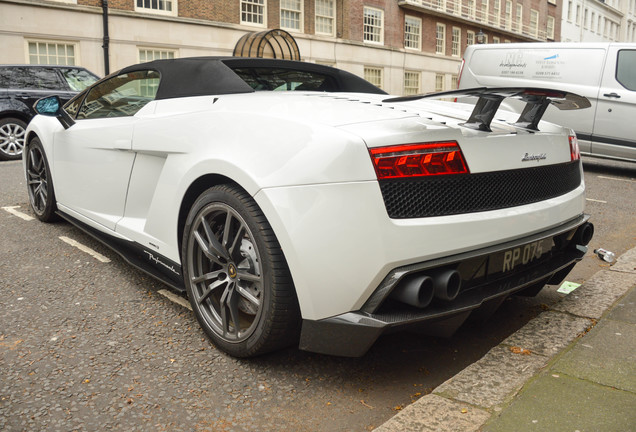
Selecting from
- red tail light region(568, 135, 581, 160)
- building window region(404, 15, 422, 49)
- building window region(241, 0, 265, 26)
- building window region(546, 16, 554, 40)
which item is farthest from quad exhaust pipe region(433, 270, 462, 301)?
building window region(546, 16, 554, 40)

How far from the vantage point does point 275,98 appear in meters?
2.95

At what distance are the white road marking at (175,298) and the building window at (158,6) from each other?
19.9m

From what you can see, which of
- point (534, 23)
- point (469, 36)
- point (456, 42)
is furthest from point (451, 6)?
point (534, 23)

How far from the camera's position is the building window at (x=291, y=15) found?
2602cm

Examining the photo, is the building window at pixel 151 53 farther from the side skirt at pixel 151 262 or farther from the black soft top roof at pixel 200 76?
the side skirt at pixel 151 262

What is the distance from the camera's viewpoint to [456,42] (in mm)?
37812

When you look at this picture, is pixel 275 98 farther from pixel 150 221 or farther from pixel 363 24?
pixel 363 24

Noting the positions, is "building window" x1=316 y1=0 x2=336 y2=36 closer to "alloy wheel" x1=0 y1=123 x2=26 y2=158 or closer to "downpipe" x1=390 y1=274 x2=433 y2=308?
"alloy wheel" x1=0 y1=123 x2=26 y2=158

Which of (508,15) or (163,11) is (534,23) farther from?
(163,11)

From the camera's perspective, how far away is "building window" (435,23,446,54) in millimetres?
35938

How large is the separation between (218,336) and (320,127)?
1.09 m

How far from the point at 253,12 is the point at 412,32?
12.1 metres

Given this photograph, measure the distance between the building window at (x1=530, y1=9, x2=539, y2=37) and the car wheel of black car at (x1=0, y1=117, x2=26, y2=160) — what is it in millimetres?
42853

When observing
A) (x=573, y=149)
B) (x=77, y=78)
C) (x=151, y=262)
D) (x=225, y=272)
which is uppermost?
(x=77, y=78)
